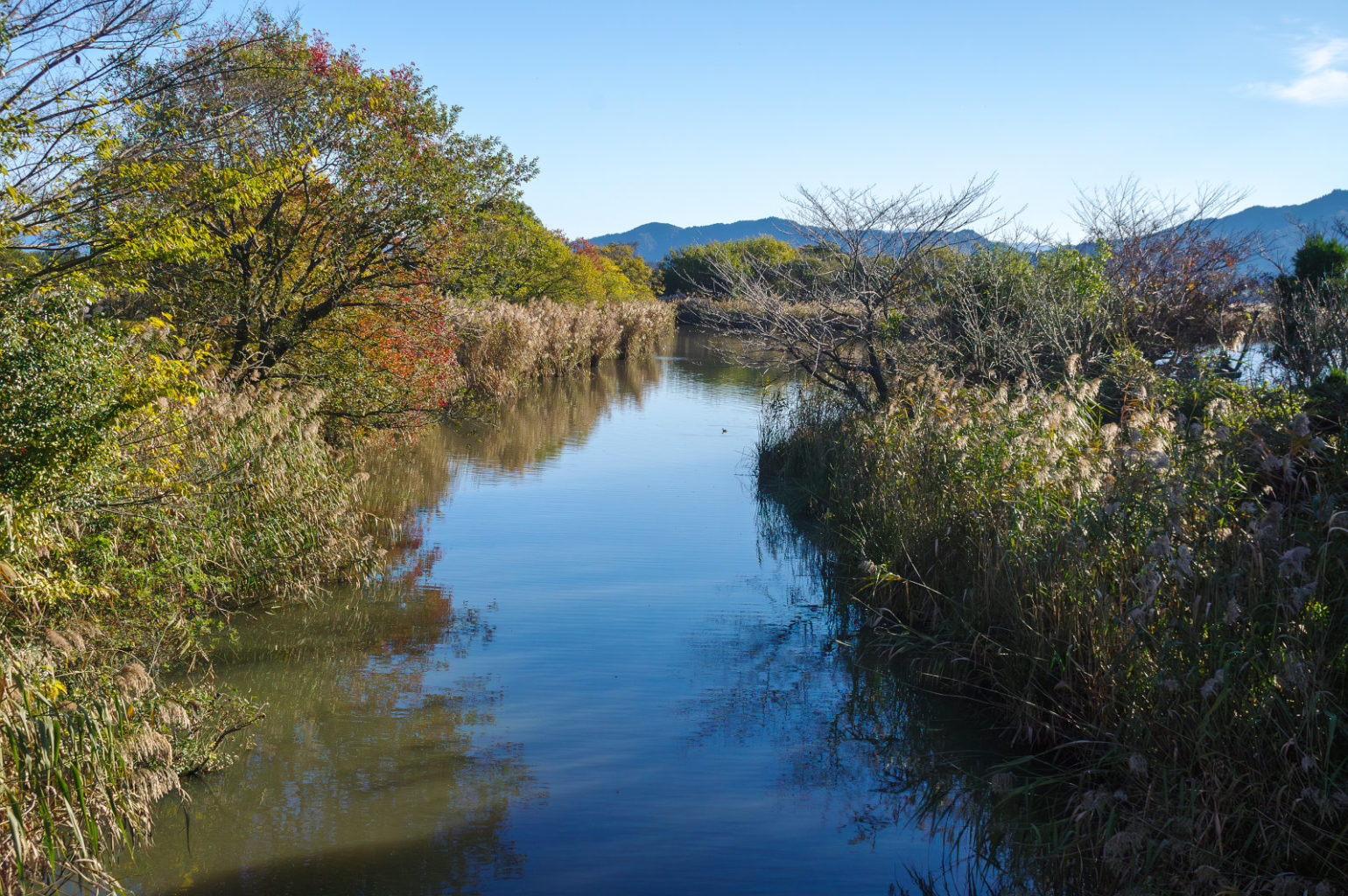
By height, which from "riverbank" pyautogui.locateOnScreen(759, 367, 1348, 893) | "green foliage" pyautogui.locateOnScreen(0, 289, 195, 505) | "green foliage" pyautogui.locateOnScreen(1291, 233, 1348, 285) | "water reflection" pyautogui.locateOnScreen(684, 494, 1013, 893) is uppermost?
"green foliage" pyautogui.locateOnScreen(1291, 233, 1348, 285)

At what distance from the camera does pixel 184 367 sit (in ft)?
18.4

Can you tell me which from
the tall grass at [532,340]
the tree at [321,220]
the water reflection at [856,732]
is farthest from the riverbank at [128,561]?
the tall grass at [532,340]

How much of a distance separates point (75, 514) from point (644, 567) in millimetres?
5458

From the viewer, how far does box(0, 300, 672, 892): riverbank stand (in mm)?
3627

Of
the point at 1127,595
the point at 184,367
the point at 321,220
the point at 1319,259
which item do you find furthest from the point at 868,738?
the point at 1319,259

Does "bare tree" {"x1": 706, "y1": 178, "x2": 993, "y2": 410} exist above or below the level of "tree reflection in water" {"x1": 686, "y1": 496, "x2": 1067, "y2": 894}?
above

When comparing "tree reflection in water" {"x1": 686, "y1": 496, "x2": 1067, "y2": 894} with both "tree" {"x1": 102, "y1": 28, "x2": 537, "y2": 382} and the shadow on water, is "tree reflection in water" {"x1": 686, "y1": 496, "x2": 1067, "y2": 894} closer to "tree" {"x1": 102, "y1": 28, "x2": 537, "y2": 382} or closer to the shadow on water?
the shadow on water

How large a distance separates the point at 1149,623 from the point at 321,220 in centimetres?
993

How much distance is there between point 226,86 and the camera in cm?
934

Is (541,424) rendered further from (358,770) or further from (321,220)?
(358,770)

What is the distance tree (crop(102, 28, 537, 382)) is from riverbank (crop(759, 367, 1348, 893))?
21.9 feet

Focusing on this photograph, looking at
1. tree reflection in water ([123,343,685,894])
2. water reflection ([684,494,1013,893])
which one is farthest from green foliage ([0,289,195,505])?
water reflection ([684,494,1013,893])

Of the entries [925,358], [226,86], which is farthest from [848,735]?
[226,86]

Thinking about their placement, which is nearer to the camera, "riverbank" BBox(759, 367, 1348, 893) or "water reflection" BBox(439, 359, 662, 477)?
"riverbank" BBox(759, 367, 1348, 893)
